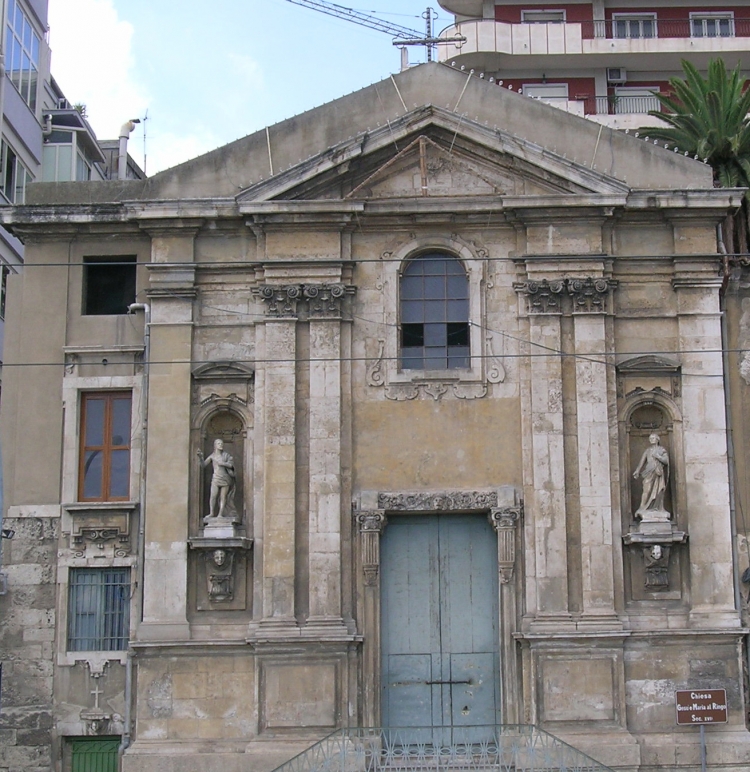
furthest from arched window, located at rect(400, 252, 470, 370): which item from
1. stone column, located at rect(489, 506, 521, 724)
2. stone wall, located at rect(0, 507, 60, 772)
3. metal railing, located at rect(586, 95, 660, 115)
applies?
metal railing, located at rect(586, 95, 660, 115)

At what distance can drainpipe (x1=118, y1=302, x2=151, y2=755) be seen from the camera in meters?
24.3

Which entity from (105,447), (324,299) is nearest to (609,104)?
(324,299)

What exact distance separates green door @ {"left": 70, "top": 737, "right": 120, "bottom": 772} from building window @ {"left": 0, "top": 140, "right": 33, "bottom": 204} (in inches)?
608

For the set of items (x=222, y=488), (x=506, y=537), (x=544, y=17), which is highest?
(x=544, y=17)

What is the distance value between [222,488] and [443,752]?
615cm

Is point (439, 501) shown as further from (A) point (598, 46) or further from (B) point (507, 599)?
(A) point (598, 46)

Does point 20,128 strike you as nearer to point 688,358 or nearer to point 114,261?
point 114,261

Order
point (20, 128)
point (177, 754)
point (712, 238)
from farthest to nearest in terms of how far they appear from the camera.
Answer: point (20, 128)
point (712, 238)
point (177, 754)

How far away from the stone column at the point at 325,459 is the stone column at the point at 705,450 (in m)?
6.35

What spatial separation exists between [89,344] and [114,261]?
1.73 m

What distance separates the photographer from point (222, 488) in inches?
981

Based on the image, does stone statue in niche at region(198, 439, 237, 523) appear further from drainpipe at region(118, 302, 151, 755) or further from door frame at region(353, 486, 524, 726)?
door frame at region(353, 486, 524, 726)

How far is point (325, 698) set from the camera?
24031 millimetres

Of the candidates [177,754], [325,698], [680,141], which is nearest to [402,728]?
[325,698]
